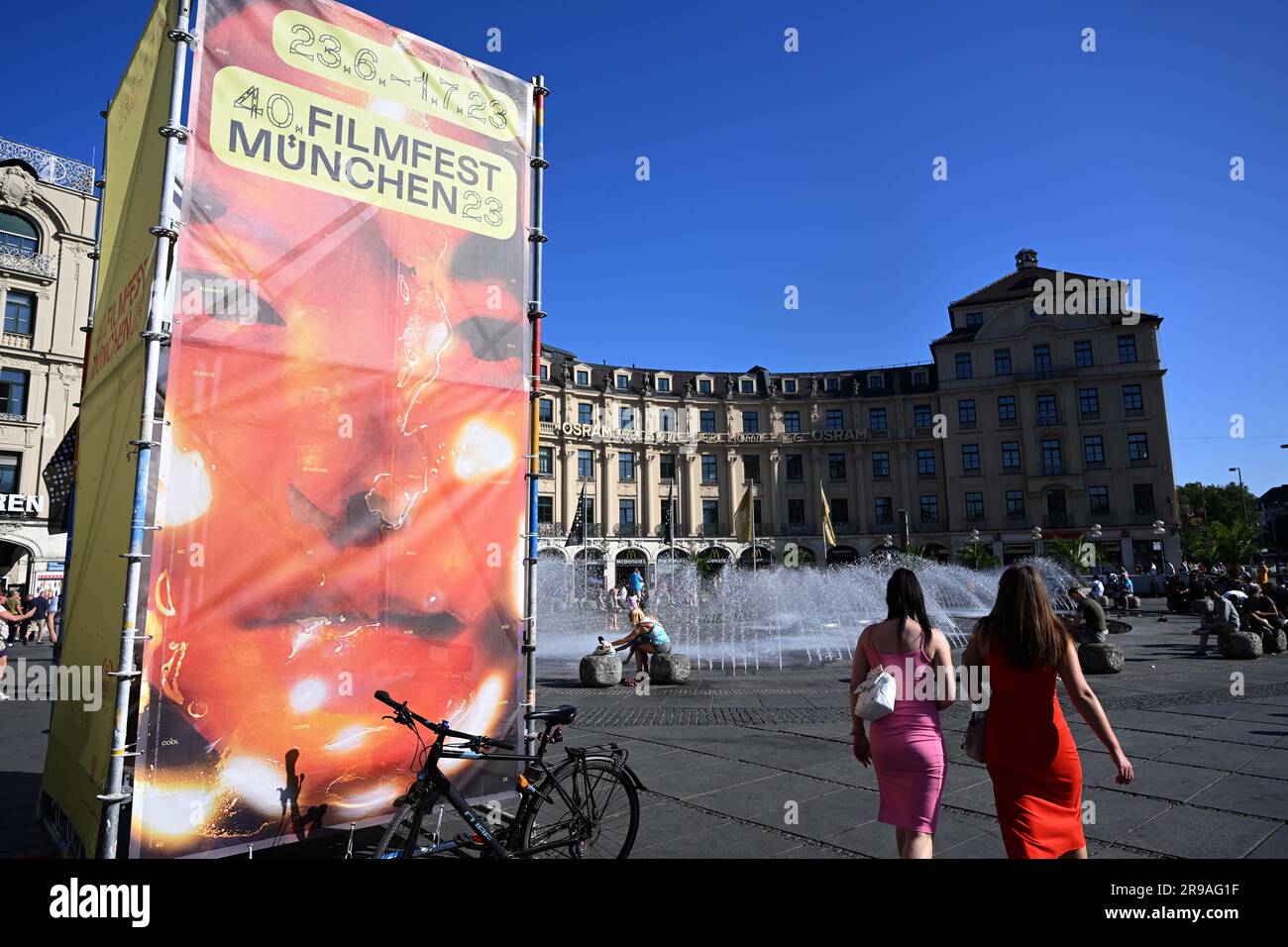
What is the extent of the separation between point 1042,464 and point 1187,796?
5242cm

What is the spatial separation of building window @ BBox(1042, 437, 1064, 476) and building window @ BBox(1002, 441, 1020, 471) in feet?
5.46

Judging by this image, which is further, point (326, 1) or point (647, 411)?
point (647, 411)

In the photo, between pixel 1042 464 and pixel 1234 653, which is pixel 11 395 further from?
pixel 1042 464

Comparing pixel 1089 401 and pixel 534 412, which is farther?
pixel 1089 401

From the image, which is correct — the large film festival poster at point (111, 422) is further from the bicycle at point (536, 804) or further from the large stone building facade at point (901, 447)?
the large stone building facade at point (901, 447)

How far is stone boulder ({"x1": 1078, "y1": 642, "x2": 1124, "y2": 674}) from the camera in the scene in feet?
40.8

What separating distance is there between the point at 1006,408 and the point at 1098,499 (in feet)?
29.2

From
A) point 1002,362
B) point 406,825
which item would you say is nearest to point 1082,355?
point 1002,362

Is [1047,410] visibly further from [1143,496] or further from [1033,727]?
[1033,727]

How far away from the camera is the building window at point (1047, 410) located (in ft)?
171

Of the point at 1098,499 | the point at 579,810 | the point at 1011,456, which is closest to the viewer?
the point at 579,810

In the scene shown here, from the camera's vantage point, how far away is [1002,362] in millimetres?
53656

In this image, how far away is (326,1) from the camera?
179 inches

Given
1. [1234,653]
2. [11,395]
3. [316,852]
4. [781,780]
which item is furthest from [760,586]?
[11,395]
